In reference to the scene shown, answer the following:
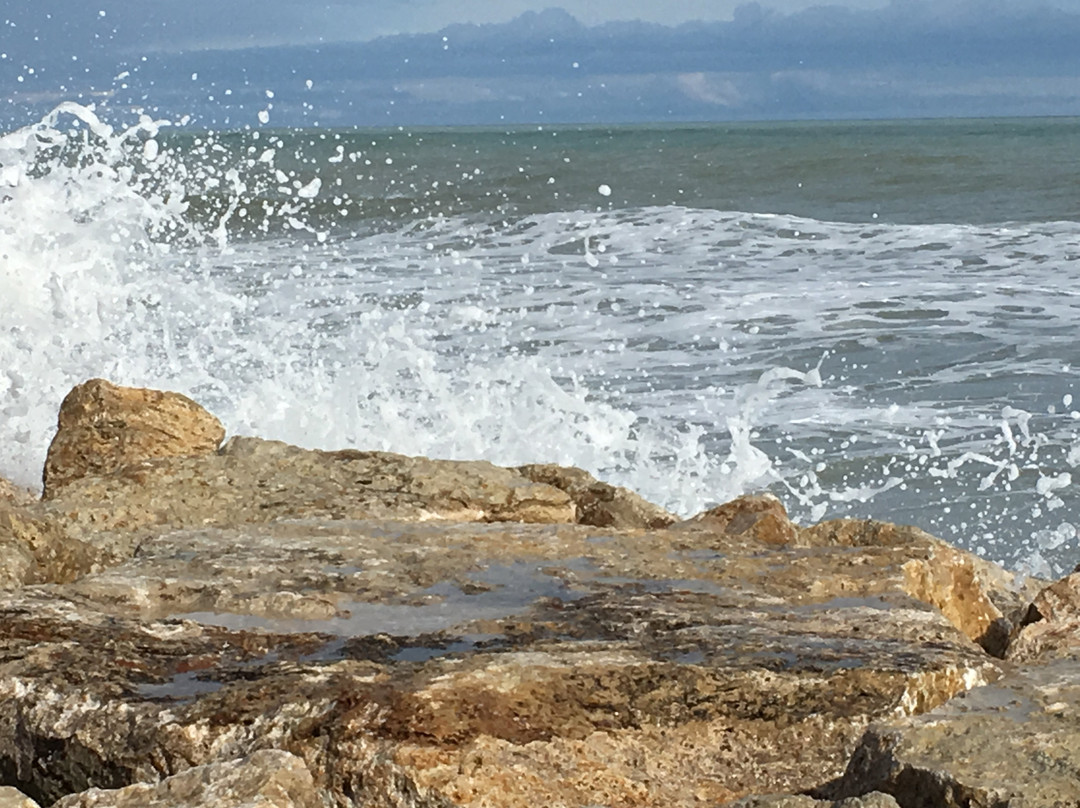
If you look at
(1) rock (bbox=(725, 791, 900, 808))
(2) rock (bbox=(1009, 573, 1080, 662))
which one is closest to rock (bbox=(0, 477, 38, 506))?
(2) rock (bbox=(1009, 573, 1080, 662))

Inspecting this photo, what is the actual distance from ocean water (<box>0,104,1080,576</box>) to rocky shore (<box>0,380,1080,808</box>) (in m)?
2.62

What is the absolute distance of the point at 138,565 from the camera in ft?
8.09

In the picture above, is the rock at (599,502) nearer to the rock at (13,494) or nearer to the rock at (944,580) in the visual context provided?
the rock at (944,580)

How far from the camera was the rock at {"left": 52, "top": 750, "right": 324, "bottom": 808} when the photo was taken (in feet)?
4.94

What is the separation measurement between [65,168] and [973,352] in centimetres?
526

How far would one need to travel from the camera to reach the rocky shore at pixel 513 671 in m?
1.64

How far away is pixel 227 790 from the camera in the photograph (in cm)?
152

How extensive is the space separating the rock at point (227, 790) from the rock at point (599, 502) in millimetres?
1960

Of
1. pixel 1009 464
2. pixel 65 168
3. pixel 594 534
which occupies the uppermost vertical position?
pixel 65 168

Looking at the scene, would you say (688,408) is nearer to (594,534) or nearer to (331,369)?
(331,369)

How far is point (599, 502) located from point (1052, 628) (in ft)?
4.74

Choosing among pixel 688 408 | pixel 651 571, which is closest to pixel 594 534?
pixel 651 571

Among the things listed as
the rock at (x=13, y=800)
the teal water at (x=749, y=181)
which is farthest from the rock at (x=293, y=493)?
the teal water at (x=749, y=181)

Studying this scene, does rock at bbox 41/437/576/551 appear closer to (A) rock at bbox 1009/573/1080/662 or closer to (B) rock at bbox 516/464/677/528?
(B) rock at bbox 516/464/677/528
